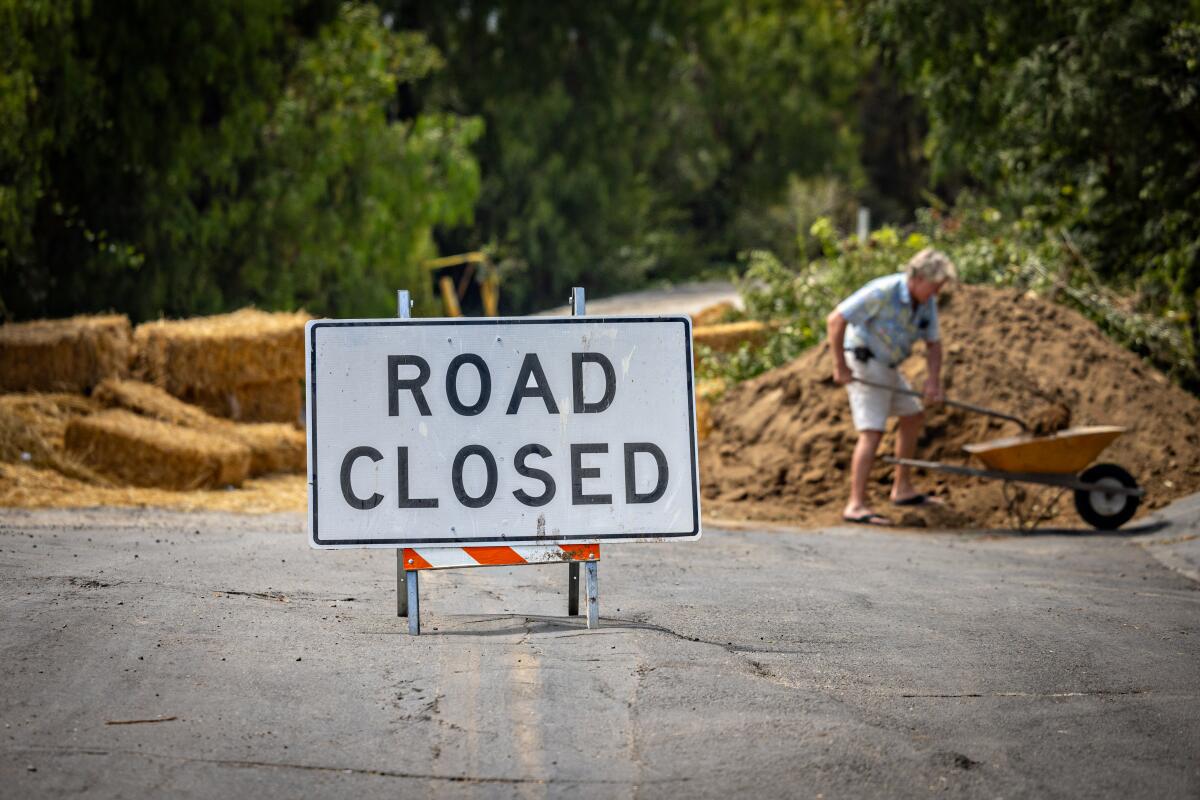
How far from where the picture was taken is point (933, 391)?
35.9 feet

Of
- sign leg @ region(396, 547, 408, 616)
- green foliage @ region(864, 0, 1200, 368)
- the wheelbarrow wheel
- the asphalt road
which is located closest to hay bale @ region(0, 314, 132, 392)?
the asphalt road

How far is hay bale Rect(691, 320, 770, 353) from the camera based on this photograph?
685 inches

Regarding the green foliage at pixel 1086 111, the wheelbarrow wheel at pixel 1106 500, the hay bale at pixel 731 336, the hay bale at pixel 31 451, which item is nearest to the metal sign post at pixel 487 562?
the wheelbarrow wheel at pixel 1106 500

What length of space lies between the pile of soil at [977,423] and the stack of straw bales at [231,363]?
4881 mm

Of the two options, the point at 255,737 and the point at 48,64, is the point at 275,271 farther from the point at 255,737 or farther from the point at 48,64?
the point at 255,737

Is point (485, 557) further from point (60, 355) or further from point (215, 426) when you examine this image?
point (60, 355)

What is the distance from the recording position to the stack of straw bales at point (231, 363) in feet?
49.0

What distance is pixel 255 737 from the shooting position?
15.0 ft

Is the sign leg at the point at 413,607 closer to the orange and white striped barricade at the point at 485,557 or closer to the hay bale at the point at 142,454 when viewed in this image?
the orange and white striped barricade at the point at 485,557

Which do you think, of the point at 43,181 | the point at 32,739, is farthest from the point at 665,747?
the point at 43,181

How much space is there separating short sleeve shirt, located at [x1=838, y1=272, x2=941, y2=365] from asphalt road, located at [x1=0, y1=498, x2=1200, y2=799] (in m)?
3.42

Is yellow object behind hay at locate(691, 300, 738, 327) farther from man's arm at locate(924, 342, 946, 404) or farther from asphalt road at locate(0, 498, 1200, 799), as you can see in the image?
asphalt road at locate(0, 498, 1200, 799)

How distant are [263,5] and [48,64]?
164 inches

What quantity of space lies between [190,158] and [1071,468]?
13305 mm
